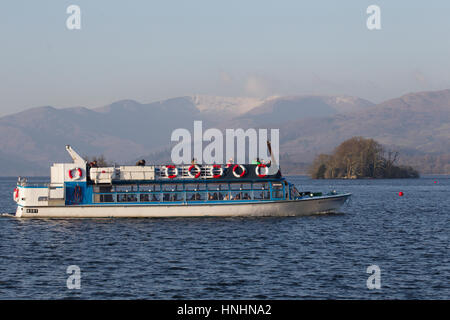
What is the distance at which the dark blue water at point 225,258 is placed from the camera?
38.6 m

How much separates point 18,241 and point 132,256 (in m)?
14.5

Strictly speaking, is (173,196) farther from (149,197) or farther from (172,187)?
(149,197)

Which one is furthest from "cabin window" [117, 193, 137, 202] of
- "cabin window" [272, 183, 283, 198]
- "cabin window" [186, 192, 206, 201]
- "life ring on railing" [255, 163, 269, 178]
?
"cabin window" [272, 183, 283, 198]

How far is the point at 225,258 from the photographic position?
1953 inches

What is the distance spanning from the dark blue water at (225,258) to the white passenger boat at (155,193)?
1.15 meters

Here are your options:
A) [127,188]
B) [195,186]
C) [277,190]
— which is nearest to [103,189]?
[127,188]

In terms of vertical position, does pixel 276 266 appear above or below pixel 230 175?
below

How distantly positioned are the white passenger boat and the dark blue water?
1.15 m

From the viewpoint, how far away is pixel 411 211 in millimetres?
95875

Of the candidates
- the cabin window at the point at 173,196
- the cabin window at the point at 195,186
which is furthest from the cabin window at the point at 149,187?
the cabin window at the point at 195,186

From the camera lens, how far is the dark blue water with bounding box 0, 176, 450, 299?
38594 mm

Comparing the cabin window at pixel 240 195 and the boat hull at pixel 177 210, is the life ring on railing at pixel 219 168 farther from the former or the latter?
the boat hull at pixel 177 210
